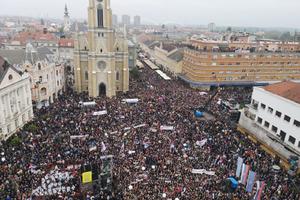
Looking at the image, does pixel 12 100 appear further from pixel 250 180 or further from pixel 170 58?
pixel 170 58

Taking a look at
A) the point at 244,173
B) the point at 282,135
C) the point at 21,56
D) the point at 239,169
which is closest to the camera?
the point at 244,173

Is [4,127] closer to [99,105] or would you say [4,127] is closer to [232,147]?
[99,105]

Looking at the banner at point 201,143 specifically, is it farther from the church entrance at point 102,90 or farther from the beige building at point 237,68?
the beige building at point 237,68

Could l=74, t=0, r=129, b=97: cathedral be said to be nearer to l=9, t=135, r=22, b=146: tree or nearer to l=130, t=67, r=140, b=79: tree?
l=130, t=67, r=140, b=79: tree

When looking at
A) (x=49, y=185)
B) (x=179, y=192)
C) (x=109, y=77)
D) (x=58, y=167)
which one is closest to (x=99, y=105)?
(x=109, y=77)

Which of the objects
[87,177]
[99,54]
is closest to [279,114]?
[87,177]

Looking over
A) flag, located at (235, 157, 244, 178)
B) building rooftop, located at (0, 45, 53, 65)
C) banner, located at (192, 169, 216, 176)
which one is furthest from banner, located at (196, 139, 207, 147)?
building rooftop, located at (0, 45, 53, 65)
